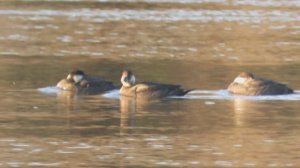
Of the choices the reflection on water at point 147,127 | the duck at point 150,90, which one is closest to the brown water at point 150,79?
the reflection on water at point 147,127

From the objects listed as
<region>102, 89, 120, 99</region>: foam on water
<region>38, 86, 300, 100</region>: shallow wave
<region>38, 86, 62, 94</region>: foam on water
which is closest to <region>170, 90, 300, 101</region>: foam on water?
<region>38, 86, 300, 100</region>: shallow wave

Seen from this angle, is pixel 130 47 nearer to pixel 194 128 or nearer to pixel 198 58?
pixel 198 58

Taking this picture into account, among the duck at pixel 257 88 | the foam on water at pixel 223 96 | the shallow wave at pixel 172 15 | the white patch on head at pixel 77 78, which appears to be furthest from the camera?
the shallow wave at pixel 172 15

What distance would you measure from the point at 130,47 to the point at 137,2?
69.7 ft

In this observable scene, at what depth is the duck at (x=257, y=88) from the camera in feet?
72.2

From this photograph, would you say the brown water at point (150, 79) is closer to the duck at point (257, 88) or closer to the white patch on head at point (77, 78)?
the duck at point (257, 88)

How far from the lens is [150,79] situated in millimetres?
25188

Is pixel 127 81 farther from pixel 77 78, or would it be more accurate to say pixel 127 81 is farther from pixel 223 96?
pixel 223 96

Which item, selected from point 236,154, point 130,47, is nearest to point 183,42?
point 130,47

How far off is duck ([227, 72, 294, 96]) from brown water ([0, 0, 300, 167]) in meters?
0.24

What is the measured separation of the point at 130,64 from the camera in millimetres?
28266

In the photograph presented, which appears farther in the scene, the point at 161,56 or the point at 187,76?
the point at 161,56

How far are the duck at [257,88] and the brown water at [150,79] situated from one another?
237 millimetres

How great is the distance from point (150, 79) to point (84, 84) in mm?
2319
